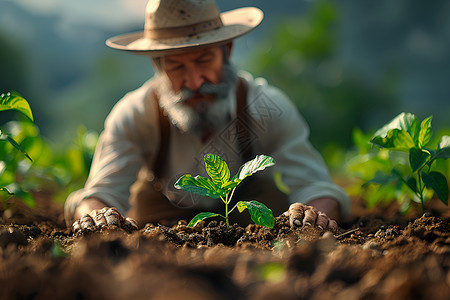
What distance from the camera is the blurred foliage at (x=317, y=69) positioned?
44.4 ft

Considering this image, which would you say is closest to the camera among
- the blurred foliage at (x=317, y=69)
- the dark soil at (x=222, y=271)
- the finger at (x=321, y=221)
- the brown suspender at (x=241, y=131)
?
the dark soil at (x=222, y=271)

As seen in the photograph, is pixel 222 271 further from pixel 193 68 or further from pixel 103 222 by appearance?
pixel 193 68

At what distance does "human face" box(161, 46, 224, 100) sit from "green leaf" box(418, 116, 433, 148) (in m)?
1.01

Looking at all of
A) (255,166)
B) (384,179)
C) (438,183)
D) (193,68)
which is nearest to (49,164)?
(193,68)

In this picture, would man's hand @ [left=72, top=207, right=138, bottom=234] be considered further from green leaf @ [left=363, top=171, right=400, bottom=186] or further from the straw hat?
green leaf @ [left=363, top=171, right=400, bottom=186]

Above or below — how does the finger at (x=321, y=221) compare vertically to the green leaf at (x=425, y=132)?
below

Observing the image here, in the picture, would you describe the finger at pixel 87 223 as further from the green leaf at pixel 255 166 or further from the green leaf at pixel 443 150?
the green leaf at pixel 443 150

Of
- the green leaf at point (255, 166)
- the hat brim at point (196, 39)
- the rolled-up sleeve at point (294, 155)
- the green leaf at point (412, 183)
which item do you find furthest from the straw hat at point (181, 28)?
the green leaf at point (412, 183)

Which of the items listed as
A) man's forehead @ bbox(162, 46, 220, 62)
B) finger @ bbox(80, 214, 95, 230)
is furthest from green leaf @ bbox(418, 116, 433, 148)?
finger @ bbox(80, 214, 95, 230)

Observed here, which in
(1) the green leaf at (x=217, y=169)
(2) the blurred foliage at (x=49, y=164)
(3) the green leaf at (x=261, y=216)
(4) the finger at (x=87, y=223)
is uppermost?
(1) the green leaf at (x=217, y=169)

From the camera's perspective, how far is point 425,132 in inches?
70.9

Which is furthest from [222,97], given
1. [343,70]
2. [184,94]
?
[343,70]

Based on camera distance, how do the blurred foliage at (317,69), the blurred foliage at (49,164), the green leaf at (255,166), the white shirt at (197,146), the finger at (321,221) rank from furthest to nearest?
the blurred foliage at (317,69) → the blurred foliage at (49,164) → the white shirt at (197,146) → the finger at (321,221) → the green leaf at (255,166)

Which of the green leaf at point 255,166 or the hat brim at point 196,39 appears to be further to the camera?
the hat brim at point 196,39
